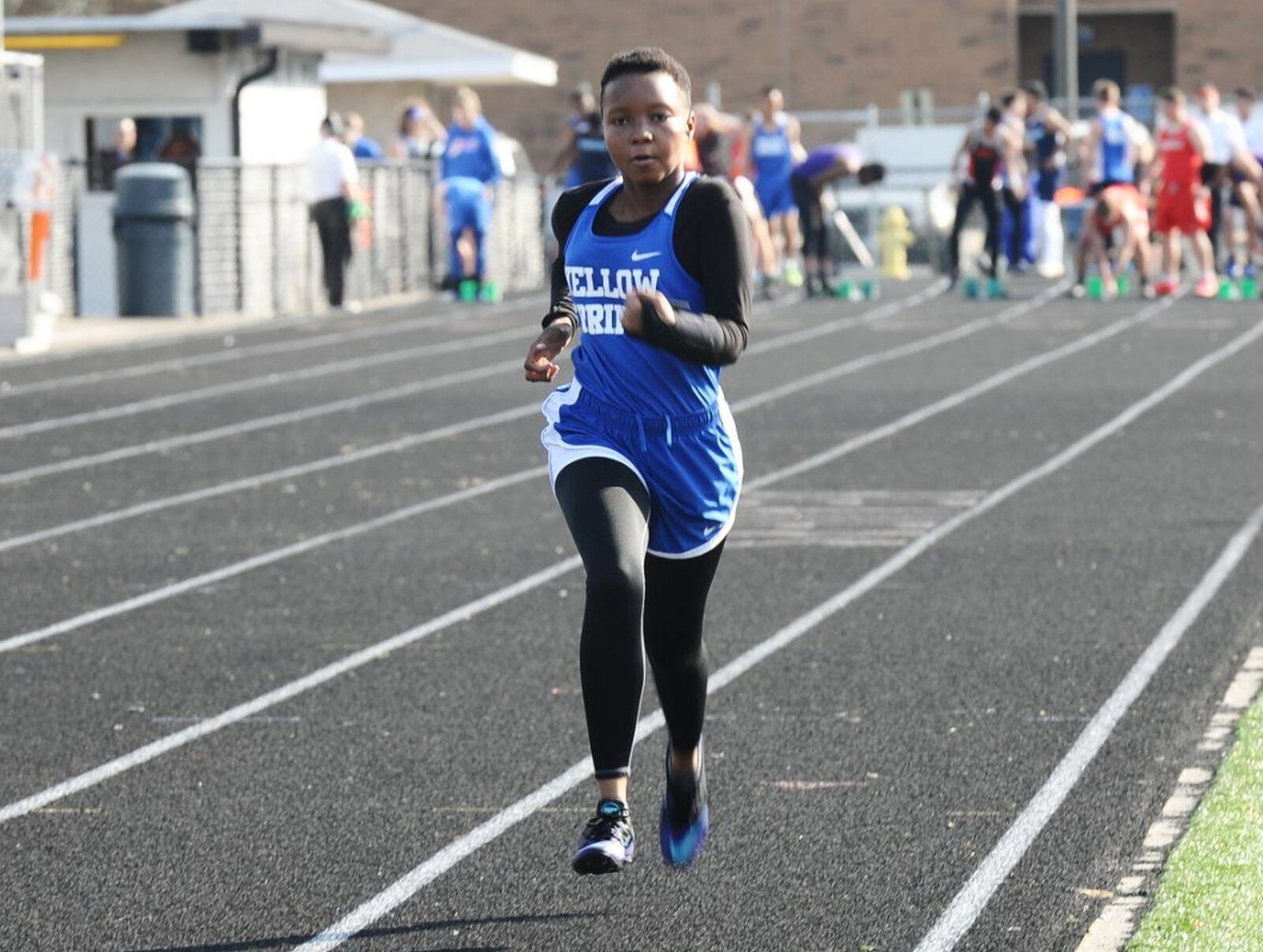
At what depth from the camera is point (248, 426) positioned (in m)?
15.3

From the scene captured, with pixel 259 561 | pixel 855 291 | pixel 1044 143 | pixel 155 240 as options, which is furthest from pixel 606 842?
pixel 1044 143

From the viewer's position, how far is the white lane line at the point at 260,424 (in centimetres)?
1342

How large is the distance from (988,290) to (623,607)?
72.7 feet

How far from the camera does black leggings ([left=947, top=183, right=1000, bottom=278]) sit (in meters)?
26.1

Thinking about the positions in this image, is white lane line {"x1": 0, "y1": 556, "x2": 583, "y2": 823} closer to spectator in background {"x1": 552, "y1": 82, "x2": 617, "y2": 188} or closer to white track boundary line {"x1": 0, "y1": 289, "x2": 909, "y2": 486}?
white track boundary line {"x1": 0, "y1": 289, "x2": 909, "y2": 486}

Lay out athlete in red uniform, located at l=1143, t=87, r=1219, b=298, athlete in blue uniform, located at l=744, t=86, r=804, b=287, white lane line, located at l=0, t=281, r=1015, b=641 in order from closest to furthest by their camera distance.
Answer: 1. white lane line, located at l=0, t=281, r=1015, b=641
2. athlete in red uniform, located at l=1143, t=87, r=1219, b=298
3. athlete in blue uniform, located at l=744, t=86, r=804, b=287


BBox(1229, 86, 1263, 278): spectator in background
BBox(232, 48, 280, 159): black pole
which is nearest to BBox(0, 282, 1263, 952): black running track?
BBox(232, 48, 280, 159): black pole

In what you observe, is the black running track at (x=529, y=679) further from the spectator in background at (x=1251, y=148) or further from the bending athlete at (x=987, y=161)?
the spectator in background at (x=1251, y=148)

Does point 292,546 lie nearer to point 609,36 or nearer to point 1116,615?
point 1116,615

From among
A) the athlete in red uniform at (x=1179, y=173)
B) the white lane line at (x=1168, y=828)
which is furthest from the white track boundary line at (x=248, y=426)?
Result: the white lane line at (x=1168, y=828)

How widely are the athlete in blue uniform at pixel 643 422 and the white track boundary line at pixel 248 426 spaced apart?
26.5 ft

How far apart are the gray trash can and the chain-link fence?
0.58 feet

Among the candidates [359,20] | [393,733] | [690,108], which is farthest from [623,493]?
[359,20]

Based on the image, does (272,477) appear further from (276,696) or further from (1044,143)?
(1044,143)
